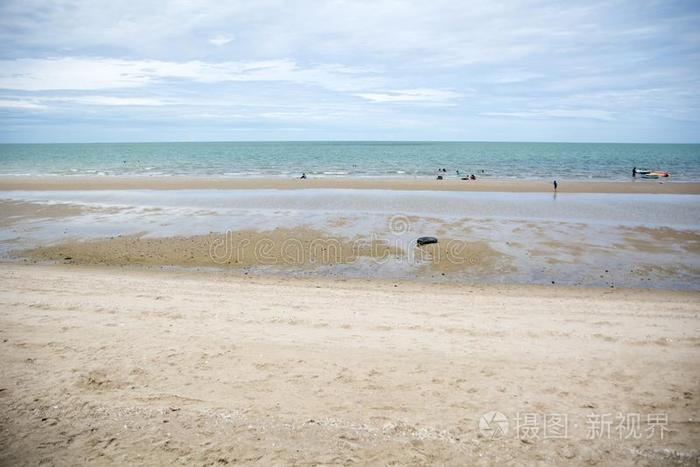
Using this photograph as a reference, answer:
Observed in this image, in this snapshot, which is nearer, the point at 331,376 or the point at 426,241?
the point at 331,376

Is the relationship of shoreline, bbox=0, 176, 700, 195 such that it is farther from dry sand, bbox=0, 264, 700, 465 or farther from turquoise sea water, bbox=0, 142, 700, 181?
dry sand, bbox=0, 264, 700, 465

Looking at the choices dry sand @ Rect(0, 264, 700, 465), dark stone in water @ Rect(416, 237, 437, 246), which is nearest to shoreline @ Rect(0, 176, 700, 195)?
dark stone in water @ Rect(416, 237, 437, 246)

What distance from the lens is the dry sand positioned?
16.4ft

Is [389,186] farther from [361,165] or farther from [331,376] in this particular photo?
[331,376]

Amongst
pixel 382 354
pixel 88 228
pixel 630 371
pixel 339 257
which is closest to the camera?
pixel 630 371

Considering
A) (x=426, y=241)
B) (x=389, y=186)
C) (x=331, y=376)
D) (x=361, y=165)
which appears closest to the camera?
(x=331, y=376)

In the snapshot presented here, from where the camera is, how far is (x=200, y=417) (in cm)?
548

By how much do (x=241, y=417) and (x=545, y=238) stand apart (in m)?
15.7

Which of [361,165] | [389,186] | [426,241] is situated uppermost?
[361,165]

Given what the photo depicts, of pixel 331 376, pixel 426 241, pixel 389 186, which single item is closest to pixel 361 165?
pixel 389 186

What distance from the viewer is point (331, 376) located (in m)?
6.43

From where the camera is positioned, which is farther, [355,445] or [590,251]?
[590,251]

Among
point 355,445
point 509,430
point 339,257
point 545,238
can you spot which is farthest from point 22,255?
point 545,238

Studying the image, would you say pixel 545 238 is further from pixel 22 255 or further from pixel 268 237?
pixel 22 255
